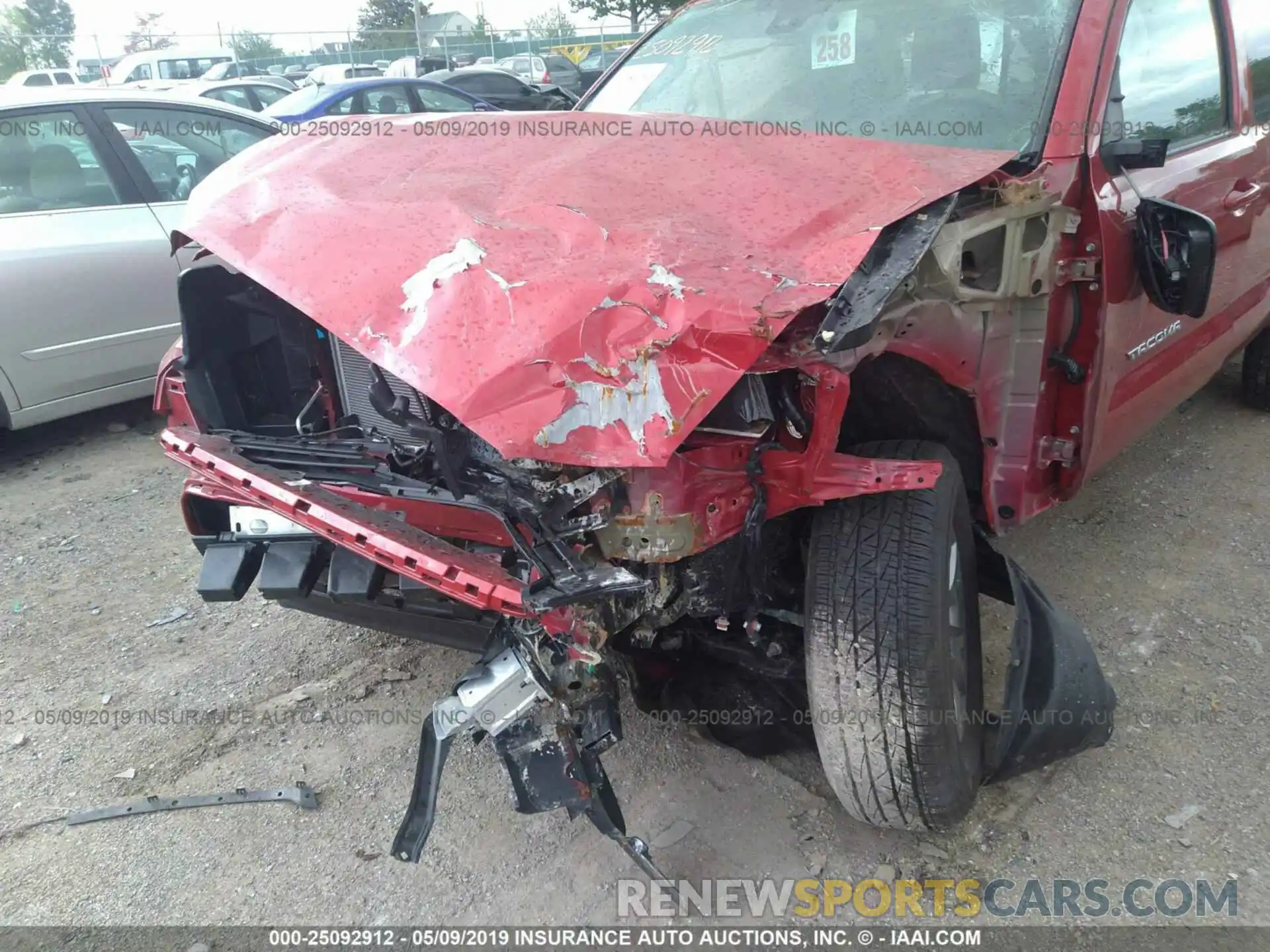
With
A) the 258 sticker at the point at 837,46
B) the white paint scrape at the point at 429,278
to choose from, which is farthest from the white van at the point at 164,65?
the white paint scrape at the point at 429,278

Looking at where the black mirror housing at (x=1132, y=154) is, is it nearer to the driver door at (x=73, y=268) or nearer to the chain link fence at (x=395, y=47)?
the driver door at (x=73, y=268)

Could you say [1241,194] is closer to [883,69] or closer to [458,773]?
[883,69]

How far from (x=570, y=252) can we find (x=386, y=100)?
9067 millimetres

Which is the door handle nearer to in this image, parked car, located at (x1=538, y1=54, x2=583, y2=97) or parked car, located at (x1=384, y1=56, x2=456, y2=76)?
parked car, located at (x1=538, y1=54, x2=583, y2=97)

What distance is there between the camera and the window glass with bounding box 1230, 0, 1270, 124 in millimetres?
3121

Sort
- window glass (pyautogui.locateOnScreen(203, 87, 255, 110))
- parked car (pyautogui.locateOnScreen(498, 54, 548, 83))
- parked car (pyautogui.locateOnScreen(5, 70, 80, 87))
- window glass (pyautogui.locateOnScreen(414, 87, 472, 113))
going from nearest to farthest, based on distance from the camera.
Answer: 1. window glass (pyautogui.locateOnScreen(414, 87, 472, 113))
2. window glass (pyautogui.locateOnScreen(203, 87, 255, 110))
3. parked car (pyautogui.locateOnScreen(5, 70, 80, 87))
4. parked car (pyautogui.locateOnScreen(498, 54, 548, 83))

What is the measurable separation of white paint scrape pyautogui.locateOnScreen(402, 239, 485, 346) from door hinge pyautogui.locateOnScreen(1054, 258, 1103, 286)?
145 centimetres

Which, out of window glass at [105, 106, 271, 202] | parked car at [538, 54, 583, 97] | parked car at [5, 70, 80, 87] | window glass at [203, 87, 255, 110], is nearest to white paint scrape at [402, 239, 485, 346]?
window glass at [105, 106, 271, 202]

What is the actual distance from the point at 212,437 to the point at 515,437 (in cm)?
97

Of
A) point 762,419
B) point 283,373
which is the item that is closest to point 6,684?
point 283,373

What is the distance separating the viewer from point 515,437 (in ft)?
4.71

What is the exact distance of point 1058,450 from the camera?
241cm

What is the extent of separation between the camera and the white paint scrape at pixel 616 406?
1.46 m

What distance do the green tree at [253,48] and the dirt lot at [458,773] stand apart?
29.3m
